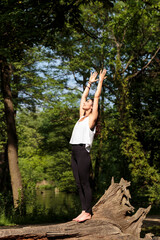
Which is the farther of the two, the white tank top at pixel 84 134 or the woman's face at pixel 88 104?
the woman's face at pixel 88 104

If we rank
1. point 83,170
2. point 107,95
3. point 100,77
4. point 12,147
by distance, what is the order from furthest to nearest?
point 107,95 < point 12,147 < point 100,77 < point 83,170

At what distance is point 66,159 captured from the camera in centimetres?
3328

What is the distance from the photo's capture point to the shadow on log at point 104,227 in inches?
174

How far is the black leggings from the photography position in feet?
16.8

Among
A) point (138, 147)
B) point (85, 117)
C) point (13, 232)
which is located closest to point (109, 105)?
point (138, 147)

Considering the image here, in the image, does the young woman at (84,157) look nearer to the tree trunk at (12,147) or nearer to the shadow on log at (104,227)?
the shadow on log at (104,227)

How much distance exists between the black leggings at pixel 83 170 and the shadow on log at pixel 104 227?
0.40 meters

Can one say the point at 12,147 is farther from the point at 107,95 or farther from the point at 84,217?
the point at 107,95

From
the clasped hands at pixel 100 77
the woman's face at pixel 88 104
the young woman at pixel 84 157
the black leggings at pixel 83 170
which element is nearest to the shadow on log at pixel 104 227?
the young woman at pixel 84 157

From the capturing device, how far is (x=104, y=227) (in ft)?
16.8

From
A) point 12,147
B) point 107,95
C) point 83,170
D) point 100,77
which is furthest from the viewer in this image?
point 107,95

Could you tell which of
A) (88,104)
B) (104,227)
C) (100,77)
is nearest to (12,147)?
(88,104)

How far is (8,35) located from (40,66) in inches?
523

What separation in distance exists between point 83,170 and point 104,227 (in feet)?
3.53
